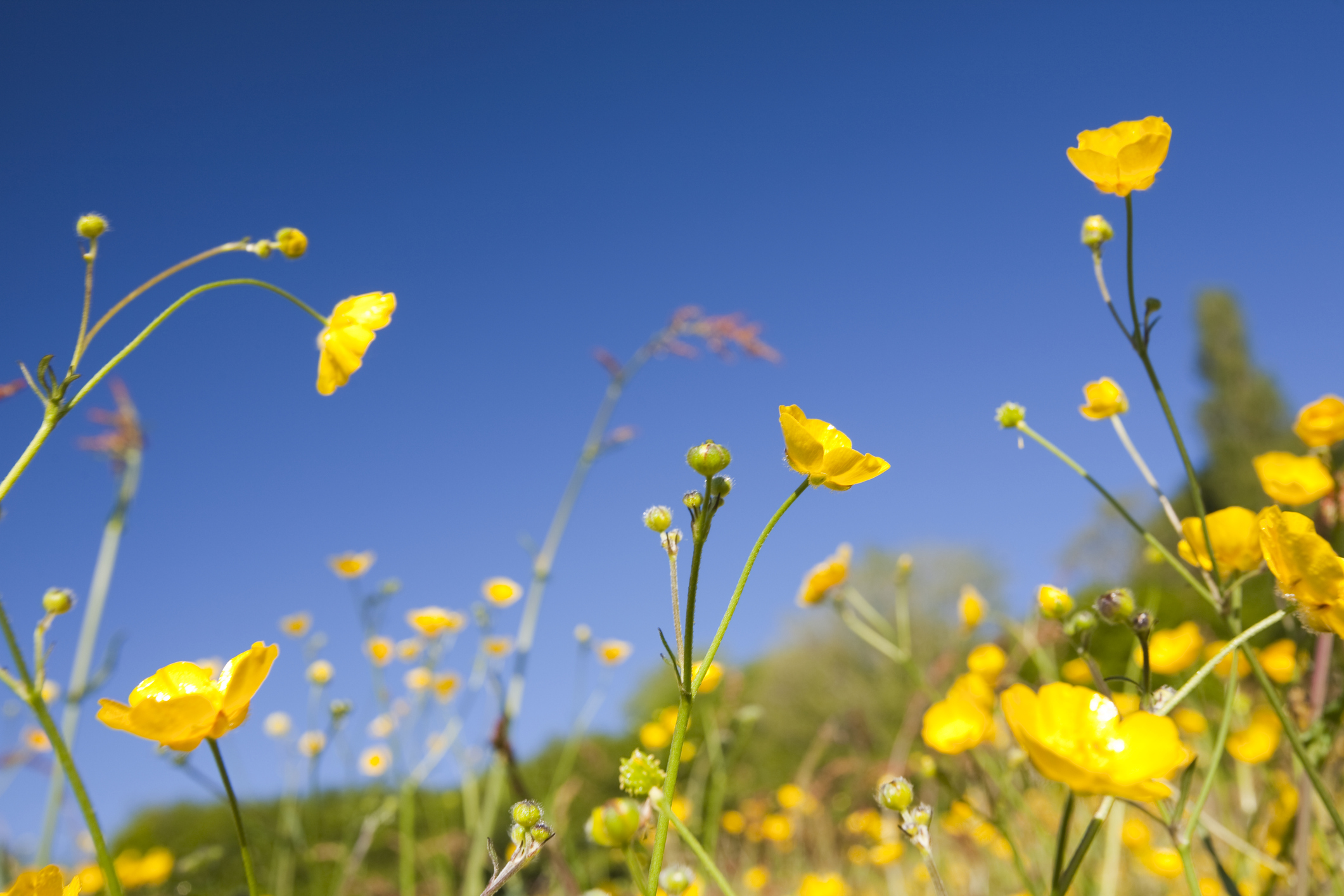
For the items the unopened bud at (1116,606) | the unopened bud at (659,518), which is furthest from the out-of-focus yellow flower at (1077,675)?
the unopened bud at (659,518)

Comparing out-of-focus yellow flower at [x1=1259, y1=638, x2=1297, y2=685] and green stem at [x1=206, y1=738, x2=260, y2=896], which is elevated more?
green stem at [x1=206, y1=738, x2=260, y2=896]

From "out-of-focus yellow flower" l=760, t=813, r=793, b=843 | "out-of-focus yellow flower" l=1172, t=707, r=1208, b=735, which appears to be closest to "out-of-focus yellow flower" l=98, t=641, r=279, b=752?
"out-of-focus yellow flower" l=1172, t=707, r=1208, b=735

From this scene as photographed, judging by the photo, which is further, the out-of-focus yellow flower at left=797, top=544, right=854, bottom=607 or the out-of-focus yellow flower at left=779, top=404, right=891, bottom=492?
the out-of-focus yellow flower at left=797, top=544, right=854, bottom=607

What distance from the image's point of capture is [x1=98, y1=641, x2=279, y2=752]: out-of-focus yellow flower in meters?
0.62

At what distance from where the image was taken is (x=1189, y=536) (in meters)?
0.95

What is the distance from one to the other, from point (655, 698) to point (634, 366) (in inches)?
345

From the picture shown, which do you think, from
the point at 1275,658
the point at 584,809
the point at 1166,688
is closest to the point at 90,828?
the point at 1166,688

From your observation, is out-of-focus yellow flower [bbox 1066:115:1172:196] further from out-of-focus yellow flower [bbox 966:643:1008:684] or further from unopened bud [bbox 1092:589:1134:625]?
out-of-focus yellow flower [bbox 966:643:1008:684]

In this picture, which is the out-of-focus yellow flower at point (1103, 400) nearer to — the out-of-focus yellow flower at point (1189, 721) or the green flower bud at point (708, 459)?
the green flower bud at point (708, 459)

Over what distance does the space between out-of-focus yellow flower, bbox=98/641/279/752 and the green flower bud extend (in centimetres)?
37

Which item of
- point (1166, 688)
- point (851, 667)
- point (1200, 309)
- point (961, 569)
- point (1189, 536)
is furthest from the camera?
point (1200, 309)

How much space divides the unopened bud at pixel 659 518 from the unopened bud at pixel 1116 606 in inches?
18.7

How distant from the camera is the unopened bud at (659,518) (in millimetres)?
691

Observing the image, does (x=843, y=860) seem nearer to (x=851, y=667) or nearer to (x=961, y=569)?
(x=851, y=667)
